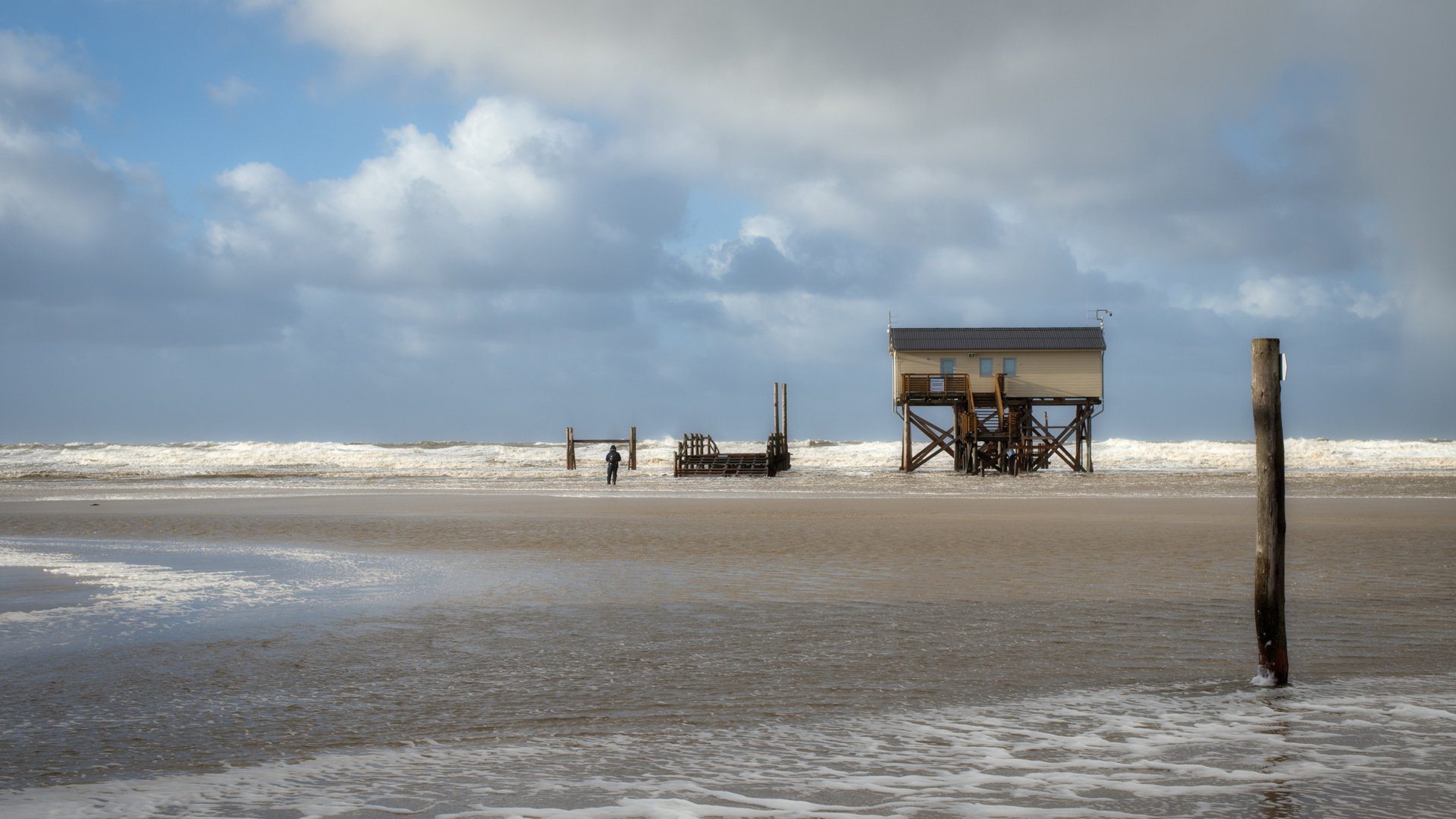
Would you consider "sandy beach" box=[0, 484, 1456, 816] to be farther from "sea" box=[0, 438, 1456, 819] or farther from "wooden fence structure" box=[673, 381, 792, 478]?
"wooden fence structure" box=[673, 381, 792, 478]

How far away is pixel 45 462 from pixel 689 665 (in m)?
70.4

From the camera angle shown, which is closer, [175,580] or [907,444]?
[175,580]

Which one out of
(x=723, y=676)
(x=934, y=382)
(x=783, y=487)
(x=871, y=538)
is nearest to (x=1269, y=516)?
(x=723, y=676)

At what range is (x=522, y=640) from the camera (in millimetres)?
8039

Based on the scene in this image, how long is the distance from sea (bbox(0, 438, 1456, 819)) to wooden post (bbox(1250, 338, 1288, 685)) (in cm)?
26

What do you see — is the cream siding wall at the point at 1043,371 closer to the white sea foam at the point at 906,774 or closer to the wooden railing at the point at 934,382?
the wooden railing at the point at 934,382

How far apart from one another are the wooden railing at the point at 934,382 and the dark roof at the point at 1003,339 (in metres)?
1.31

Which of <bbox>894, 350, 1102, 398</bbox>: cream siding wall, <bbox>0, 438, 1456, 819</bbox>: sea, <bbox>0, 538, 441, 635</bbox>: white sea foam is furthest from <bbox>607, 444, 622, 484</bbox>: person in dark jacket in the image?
<bbox>0, 538, 441, 635</bbox>: white sea foam

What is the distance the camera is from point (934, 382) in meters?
43.3

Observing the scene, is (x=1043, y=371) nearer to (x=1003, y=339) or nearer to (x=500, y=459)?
(x=1003, y=339)

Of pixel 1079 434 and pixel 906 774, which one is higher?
pixel 1079 434

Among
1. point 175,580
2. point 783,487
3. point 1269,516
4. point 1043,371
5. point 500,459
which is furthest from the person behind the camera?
point 500,459

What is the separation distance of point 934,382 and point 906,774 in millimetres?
39428

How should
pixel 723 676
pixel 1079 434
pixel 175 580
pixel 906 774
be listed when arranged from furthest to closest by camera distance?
pixel 1079 434 → pixel 175 580 → pixel 723 676 → pixel 906 774
